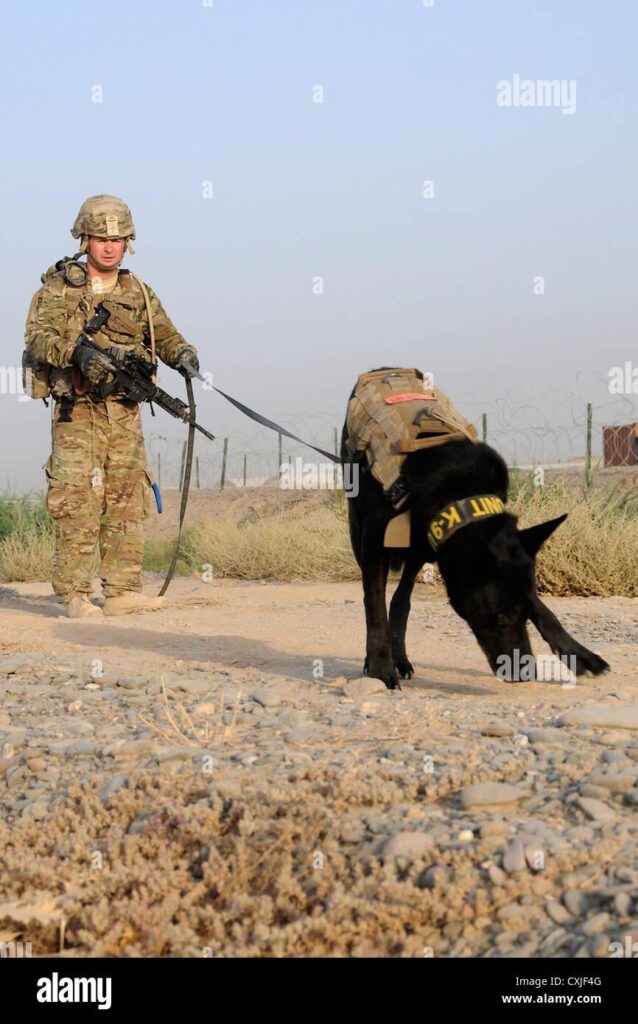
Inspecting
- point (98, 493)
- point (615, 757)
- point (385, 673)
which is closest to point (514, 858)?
point (615, 757)

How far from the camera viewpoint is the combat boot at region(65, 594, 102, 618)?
301 inches

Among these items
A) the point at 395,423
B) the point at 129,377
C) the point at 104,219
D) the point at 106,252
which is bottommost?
the point at 395,423

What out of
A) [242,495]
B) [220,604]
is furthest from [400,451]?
[242,495]

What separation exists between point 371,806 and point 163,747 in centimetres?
94

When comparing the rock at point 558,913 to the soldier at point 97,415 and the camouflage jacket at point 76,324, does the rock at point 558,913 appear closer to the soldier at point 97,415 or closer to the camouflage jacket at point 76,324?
the soldier at point 97,415

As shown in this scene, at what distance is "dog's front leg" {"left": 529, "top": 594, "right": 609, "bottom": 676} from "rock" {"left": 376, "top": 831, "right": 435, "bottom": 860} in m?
1.93

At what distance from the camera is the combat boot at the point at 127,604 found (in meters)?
7.83

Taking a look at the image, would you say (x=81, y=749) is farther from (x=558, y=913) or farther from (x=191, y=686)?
(x=558, y=913)

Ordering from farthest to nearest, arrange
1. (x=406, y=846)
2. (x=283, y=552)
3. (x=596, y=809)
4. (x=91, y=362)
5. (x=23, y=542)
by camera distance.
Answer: (x=23, y=542) → (x=283, y=552) → (x=91, y=362) → (x=596, y=809) → (x=406, y=846)

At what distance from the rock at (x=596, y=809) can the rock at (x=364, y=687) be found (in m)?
1.77

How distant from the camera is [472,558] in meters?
4.15

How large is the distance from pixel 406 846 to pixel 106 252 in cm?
603

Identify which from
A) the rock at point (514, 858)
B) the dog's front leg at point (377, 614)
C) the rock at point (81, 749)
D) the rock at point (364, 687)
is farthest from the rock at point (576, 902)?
the dog's front leg at point (377, 614)
